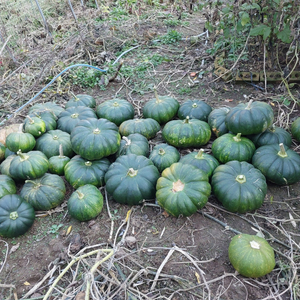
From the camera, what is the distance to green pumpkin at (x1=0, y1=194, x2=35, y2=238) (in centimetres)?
350

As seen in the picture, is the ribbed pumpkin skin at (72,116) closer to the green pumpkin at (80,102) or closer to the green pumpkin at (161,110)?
the green pumpkin at (80,102)

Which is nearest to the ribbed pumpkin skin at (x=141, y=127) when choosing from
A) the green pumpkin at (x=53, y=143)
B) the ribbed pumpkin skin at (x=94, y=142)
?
the ribbed pumpkin skin at (x=94, y=142)

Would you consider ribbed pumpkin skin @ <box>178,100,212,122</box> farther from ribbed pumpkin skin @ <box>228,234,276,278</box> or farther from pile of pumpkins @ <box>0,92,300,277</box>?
ribbed pumpkin skin @ <box>228,234,276,278</box>

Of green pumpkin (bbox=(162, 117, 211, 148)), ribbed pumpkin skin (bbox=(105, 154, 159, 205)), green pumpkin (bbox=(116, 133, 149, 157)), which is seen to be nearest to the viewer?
ribbed pumpkin skin (bbox=(105, 154, 159, 205))

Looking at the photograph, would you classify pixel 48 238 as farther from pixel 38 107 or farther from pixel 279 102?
pixel 279 102

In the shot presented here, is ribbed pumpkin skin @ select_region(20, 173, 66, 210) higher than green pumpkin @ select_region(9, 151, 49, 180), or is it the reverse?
green pumpkin @ select_region(9, 151, 49, 180)

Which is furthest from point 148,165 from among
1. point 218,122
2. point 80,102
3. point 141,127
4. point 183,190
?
point 80,102

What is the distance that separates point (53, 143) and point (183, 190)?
7.20 ft

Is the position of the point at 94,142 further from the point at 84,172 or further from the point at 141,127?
the point at 141,127

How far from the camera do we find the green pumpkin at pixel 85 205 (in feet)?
11.8

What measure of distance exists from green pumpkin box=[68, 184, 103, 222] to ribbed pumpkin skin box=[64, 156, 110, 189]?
242mm

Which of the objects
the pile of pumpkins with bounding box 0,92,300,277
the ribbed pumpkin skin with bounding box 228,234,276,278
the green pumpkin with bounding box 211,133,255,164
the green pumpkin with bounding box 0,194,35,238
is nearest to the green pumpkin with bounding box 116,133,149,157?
the pile of pumpkins with bounding box 0,92,300,277

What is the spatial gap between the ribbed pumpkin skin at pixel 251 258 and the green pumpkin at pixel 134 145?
6.22 feet

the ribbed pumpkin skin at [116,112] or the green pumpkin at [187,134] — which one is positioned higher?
the ribbed pumpkin skin at [116,112]
